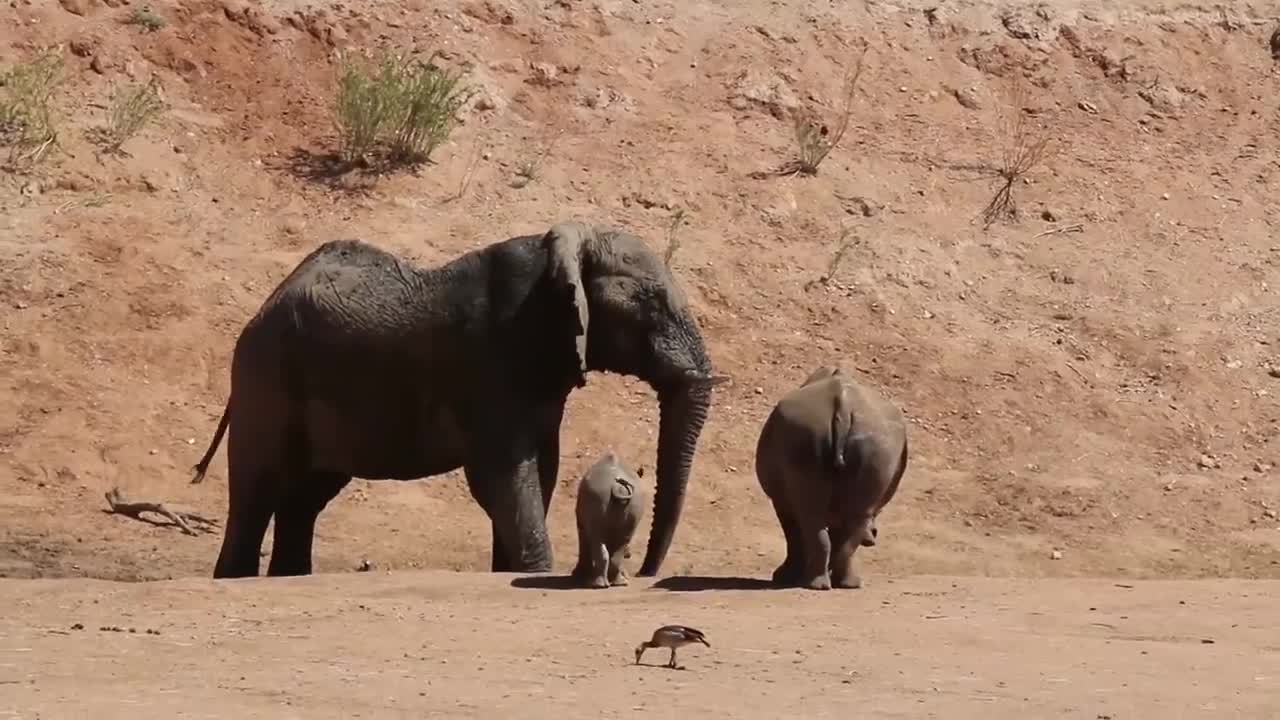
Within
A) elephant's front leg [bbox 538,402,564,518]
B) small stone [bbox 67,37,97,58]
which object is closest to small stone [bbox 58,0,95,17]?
small stone [bbox 67,37,97,58]

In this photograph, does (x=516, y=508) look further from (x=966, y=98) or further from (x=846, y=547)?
(x=966, y=98)

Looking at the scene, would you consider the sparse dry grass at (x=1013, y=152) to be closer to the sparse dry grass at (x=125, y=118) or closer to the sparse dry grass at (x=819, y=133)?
the sparse dry grass at (x=819, y=133)

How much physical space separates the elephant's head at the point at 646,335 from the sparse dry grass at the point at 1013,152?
10.3 m

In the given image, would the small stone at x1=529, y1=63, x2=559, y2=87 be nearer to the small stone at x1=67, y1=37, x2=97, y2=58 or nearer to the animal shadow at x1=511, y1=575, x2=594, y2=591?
the small stone at x1=67, y1=37, x2=97, y2=58

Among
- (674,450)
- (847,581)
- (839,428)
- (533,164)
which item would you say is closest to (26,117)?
(533,164)

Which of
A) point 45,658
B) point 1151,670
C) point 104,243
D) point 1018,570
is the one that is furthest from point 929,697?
point 104,243

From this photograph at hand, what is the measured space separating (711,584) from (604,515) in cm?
77

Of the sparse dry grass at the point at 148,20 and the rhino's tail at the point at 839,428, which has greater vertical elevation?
the rhino's tail at the point at 839,428

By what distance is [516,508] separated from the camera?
1448cm

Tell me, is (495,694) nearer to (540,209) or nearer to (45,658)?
(45,658)

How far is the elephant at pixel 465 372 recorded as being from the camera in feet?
47.7

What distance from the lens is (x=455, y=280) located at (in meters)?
15.1

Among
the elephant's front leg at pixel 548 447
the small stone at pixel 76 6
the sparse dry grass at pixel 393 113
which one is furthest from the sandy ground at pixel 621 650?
the small stone at pixel 76 6

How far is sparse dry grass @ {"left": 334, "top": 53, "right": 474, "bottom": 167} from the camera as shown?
2308cm
